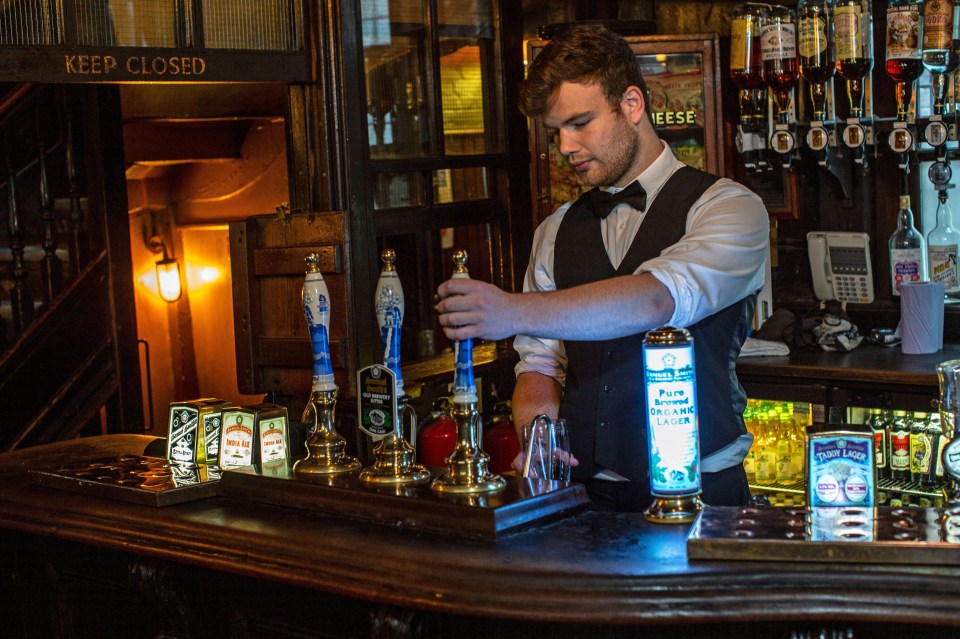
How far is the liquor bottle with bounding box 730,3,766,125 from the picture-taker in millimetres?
4453

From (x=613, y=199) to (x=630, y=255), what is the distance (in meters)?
0.16

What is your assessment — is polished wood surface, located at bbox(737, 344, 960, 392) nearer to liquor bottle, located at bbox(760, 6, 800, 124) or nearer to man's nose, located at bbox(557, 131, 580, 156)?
liquor bottle, located at bbox(760, 6, 800, 124)

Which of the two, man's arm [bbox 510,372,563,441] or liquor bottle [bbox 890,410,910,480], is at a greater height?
man's arm [bbox 510,372,563,441]

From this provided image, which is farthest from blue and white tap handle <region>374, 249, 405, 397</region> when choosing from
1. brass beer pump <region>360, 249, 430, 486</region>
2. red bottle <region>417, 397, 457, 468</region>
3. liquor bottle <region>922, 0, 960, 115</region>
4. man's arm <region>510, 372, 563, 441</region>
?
liquor bottle <region>922, 0, 960, 115</region>

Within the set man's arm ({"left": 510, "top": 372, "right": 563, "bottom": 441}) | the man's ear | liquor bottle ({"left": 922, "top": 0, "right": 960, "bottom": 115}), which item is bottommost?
man's arm ({"left": 510, "top": 372, "right": 563, "bottom": 441})

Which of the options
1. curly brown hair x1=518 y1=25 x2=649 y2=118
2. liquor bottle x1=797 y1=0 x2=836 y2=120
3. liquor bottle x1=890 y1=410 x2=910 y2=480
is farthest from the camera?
liquor bottle x1=797 y1=0 x2=836 y2=120

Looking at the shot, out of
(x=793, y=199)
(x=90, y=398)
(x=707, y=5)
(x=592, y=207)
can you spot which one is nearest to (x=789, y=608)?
(x=592, y=207)

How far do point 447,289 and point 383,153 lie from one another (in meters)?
2.50

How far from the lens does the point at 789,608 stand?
1785mm

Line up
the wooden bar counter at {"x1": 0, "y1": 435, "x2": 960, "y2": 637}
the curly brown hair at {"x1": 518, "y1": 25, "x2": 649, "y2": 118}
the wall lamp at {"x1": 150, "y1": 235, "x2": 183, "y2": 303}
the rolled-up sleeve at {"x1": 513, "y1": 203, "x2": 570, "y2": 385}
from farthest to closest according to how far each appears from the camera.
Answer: the wall lamp at {"x1": 150, "y1": 235, "x2": 183, "y2": 303}, the rolled-up sleeve at {"x1": 513, "y1": 203, "x2": 570, "y2": 385}, the curly brown hair at {"x1": 518, "y1": 25, "x2": 649, "y2": 118}, the wooden bar counter at {"x1": 0, "y1": 435, "x2": 960, "y2": 637}

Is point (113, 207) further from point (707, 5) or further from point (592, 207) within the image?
point (592, 207)

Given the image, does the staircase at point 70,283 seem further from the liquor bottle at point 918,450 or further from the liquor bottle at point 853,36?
Answer: the liquor bottle at point 918,450

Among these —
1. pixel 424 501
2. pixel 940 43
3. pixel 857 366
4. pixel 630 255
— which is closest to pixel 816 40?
pixel 940 43

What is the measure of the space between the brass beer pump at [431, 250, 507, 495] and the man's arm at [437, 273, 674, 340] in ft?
0.38
